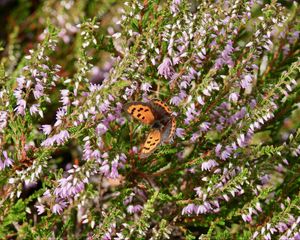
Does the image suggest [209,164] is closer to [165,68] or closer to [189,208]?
[189,208]

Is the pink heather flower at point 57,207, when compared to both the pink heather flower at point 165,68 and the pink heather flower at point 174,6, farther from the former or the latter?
the pink heather flower at point 174,6

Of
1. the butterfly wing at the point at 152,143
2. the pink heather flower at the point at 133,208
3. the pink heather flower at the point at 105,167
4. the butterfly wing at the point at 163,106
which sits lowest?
the pink heather flower at the point at 133,208

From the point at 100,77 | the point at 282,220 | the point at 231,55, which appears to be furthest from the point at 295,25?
the point at 100,77

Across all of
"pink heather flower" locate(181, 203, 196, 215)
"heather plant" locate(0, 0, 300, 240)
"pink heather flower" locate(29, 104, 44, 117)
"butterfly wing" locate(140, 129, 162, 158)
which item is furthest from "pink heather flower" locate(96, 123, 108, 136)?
"pink heather flower" locate(181, 203, 196, 215)

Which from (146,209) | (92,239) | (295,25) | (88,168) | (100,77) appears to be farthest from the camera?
(100,77)

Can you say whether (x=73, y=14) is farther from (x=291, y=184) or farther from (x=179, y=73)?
(x=291, y=184)

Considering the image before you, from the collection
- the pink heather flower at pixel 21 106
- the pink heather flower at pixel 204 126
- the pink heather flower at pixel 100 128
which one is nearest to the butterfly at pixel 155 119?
the pink heather flower at pixel 100 128

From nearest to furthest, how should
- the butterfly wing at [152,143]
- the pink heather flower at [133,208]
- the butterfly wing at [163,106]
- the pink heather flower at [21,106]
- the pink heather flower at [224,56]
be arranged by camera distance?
1. the butterfly wing at [152,143]
2. the butterfly wing at [163,106]
3. the pink heather flower at [21,106]
4. the pink heather flower at [224,56]
5. the pink heather flower at [133,208]
